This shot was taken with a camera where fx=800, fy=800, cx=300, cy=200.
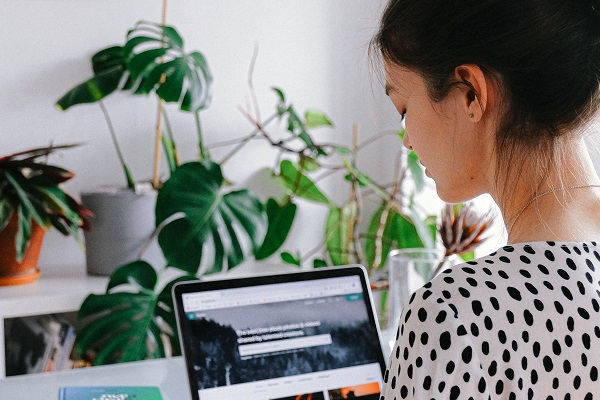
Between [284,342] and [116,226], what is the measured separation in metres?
0.99

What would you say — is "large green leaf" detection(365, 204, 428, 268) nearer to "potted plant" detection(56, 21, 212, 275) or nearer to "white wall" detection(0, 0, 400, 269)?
"white wall" detection(0, 0, 400, 269)

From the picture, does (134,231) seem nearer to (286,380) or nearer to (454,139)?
(286,380)

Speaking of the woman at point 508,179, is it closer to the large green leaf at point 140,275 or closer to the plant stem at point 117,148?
the large green leaf at point 140,275

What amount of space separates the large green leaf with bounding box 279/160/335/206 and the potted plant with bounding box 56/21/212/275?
11.7 inches

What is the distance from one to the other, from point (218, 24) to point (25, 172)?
72 centimetres

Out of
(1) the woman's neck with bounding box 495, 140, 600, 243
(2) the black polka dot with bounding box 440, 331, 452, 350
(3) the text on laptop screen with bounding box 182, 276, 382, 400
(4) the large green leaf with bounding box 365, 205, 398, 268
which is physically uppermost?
(1) the woman's neck with bounding box 495, 140, 600, 243

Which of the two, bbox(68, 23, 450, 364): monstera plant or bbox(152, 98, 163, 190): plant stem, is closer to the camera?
bbox(68, 23, 450, 364): monstera plant

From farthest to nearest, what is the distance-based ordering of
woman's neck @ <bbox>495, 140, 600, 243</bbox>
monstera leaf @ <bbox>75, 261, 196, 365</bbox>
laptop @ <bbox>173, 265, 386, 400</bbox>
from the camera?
1. monstera leaf @ <bbox>75, 261, 196, 365</bbox>
2. laptop @ <bbox>173, 265, 386, 400</bbox>
3. woman's neck @ <bbox>495, 140, 600, 243</bbox>

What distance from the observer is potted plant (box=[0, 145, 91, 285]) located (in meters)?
1.82

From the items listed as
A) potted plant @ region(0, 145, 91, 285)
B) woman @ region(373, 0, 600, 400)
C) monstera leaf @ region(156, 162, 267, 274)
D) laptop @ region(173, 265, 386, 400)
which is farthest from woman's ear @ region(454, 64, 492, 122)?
potted plant @ region(0, 145, 91, 285)

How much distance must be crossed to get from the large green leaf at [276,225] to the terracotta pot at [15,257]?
583 mm

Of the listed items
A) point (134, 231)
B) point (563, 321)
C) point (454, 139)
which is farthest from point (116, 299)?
point (563, 321)

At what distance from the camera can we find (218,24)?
229cm

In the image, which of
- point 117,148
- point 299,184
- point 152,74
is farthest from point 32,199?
point 299,184
